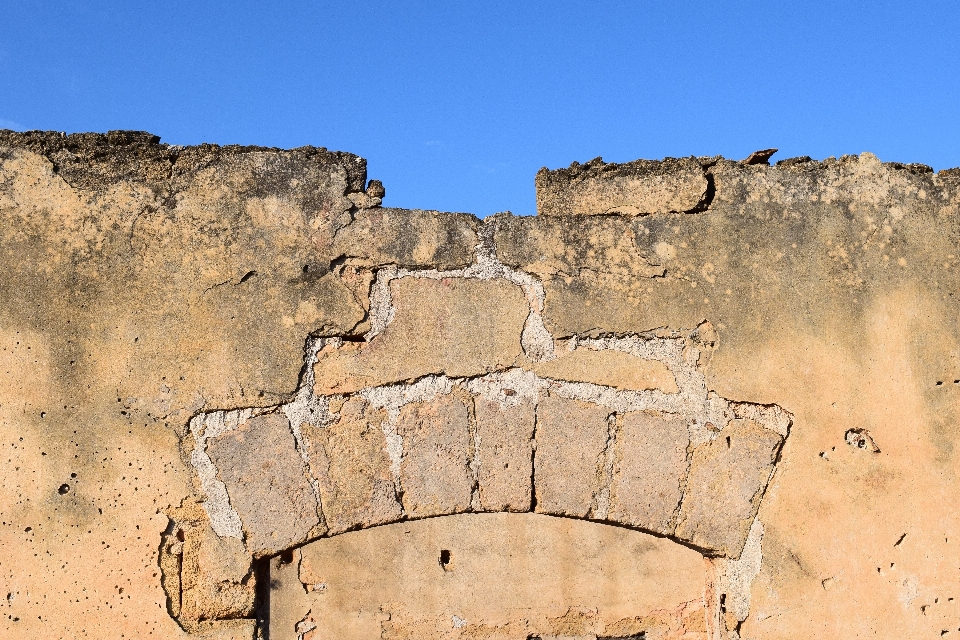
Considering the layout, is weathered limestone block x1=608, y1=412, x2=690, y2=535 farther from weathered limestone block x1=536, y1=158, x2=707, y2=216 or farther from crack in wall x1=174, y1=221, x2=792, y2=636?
weathered limestone block x1=536, y1=158, x2=707, y2=216

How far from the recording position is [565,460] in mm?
2756

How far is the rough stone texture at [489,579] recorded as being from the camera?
4.08m

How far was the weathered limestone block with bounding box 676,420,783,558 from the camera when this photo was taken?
2768mm

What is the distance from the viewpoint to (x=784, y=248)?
9.41ft

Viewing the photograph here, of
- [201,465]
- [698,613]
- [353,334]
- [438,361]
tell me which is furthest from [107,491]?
[698,613]

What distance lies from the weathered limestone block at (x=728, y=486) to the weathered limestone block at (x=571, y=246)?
0.56 meters

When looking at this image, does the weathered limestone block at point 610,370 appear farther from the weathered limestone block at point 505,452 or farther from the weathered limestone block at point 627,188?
the weathered limestone block at point 627,188

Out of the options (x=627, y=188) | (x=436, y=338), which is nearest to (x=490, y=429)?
(x=436, y=338)

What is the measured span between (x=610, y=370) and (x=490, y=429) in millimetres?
410

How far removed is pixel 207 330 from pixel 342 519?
0.68 metres

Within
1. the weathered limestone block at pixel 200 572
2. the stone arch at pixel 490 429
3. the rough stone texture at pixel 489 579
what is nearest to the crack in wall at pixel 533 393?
the stone arch at pixel 490 429

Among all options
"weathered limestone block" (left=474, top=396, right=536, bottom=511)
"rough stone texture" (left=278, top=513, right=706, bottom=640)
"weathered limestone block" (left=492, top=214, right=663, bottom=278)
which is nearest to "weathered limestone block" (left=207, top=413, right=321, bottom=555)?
"weathered limestone block" (left=474, top=396, right=536, bottom=511)

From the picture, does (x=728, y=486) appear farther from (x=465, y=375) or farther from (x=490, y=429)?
(x=465, y=375)

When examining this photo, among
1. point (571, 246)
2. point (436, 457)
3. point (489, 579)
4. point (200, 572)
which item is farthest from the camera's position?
point (489, 579)
